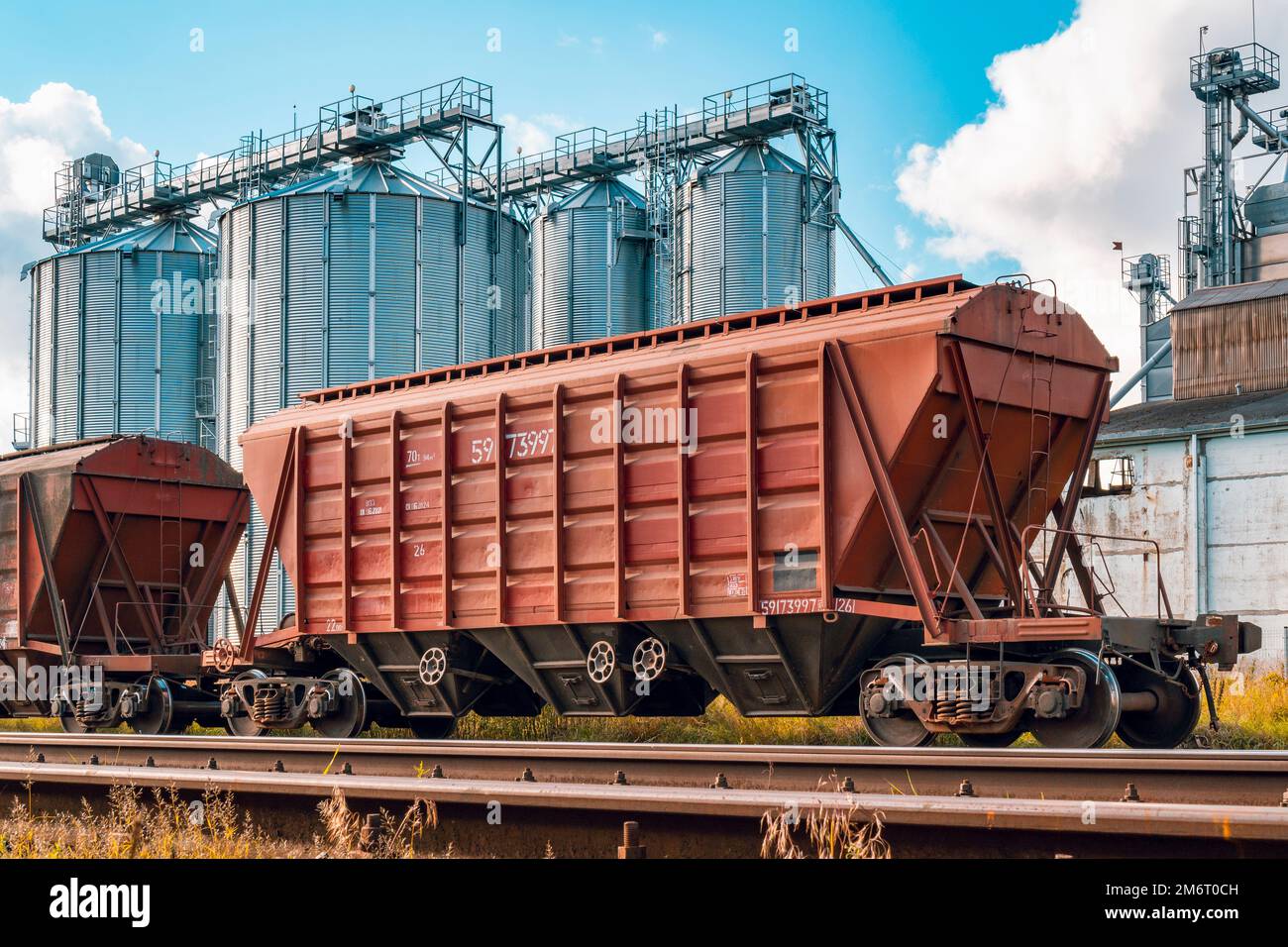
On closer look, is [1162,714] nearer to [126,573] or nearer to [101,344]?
[126,573]

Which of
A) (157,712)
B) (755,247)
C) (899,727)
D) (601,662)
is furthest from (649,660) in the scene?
(755,247)

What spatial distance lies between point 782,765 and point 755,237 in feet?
101

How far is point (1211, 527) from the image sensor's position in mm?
26000

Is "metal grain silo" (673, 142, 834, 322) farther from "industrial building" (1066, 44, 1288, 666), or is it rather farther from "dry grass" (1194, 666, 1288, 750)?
"dry grass" (1194, 666, 1288, 750)

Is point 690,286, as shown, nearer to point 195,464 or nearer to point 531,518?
point 195,464

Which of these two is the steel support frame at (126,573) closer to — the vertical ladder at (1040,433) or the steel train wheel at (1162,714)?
the vertical ladder at (1040,433)

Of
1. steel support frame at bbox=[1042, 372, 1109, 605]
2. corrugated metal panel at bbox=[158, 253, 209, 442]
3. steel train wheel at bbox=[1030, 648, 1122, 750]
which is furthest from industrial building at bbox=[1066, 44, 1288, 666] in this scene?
corrugated metal panel at bbox=[158, 253, 209, 442]

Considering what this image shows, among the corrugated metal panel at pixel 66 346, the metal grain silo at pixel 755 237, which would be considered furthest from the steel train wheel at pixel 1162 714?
the corrugated metal panel at pixel 66 346

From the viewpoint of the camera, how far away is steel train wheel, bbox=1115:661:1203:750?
12734mm

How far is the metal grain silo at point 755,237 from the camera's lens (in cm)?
3881

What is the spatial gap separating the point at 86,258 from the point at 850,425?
36.7 metres

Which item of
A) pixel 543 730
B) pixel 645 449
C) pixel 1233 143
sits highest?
pixel 1233 143
